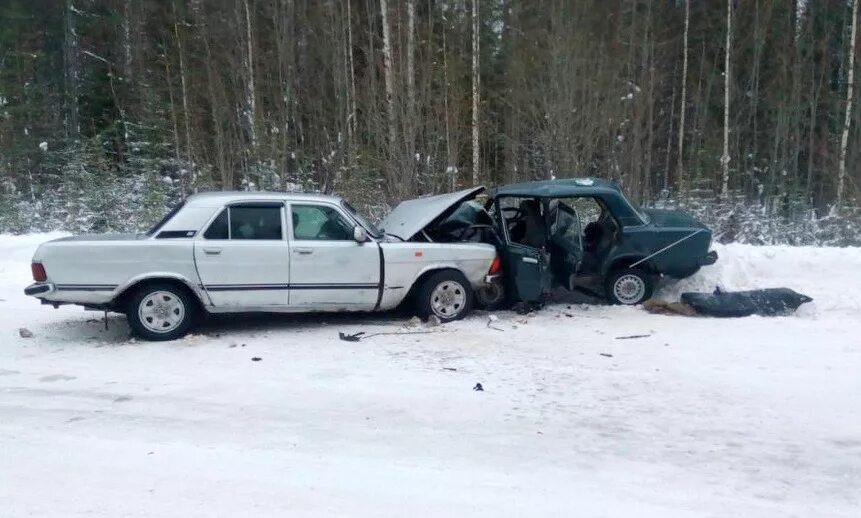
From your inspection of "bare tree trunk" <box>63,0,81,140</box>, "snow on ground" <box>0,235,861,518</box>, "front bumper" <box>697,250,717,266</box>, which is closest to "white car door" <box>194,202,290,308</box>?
"snow on ground" <box>0,235,861,518</box>

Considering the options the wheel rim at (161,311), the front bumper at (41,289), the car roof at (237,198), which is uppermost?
the car roof at (237,198)

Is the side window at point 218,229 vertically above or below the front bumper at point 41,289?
above

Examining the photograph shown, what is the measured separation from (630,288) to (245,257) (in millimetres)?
5366

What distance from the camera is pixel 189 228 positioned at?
24.9 ft

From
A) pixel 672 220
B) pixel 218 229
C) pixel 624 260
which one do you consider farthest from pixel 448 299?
pixel 672 220

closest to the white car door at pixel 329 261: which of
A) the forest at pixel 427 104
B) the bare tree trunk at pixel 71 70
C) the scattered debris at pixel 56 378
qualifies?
the scattered debris at pixel 56 378

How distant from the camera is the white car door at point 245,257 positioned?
24.7ft

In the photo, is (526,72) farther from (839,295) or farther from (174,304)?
(174,304)

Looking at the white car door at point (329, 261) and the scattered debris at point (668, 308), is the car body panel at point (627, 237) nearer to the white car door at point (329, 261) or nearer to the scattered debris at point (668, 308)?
the scattered debris at point (668, 308)

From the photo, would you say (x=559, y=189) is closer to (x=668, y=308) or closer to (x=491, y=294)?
(x=491, y=294)

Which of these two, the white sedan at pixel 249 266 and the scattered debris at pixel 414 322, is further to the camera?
the scattered debris at pixel 414 322

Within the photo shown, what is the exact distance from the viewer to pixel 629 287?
961cm

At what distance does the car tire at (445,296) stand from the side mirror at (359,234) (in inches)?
39.7

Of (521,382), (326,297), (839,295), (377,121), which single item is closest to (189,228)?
(326,297)
